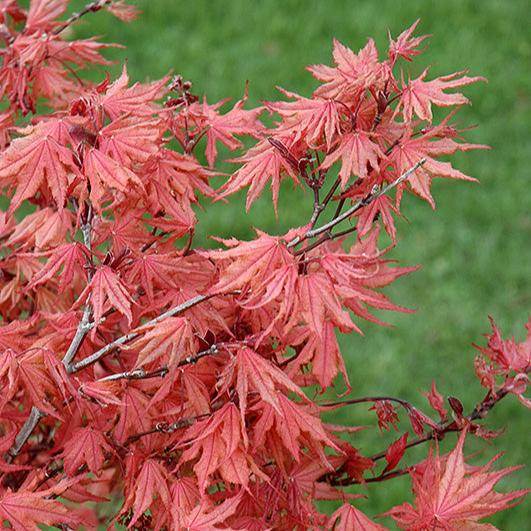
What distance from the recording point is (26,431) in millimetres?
1567

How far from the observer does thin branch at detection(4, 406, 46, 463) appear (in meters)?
1.53

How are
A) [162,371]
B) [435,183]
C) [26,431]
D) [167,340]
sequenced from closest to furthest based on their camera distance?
[167,340] < [162,371] < [26,431] < [435,183]

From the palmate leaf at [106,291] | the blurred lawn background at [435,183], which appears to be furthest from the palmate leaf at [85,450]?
the blurred lawn background at [435,183]

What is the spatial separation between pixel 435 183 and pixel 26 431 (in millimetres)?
3106

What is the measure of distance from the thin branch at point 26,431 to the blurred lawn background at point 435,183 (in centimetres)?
189

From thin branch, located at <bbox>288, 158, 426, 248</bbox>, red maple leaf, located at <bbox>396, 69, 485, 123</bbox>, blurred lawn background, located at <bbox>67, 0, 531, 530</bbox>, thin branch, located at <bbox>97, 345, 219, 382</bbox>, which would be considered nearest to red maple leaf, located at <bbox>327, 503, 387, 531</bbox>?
thin branch, located at <bbox>97, 345, 219, 382</bbox>

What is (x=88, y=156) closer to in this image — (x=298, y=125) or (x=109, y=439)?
(x=298, y=125)

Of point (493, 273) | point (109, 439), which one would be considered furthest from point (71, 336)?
point (493, 273)

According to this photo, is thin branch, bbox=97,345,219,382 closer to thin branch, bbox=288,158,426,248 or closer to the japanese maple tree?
the japanese maple tree

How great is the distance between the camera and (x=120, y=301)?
4.36 ft

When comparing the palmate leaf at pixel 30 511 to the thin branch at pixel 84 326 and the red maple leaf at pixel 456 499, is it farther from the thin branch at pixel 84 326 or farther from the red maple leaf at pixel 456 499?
the red maple leaf at pixel 456 499

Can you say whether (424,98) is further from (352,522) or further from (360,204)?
(352,522)

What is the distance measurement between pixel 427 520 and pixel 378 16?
158 inches

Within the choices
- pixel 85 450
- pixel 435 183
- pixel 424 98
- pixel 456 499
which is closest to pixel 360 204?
pixel 424 98
